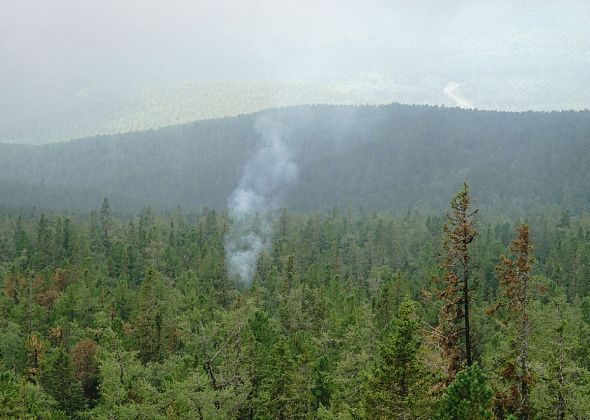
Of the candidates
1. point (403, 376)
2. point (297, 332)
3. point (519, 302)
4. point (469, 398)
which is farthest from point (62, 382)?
point (469, 398)

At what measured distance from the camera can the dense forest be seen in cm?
2734

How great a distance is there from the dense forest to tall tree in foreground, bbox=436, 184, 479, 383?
9cm

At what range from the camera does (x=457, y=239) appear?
2647 centimetres

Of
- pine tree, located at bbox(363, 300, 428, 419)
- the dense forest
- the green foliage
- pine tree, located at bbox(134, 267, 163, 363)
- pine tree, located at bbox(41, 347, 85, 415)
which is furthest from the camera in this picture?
pine tree, located at bbox(134, 267, 163, 363)

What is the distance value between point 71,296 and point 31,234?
236ft

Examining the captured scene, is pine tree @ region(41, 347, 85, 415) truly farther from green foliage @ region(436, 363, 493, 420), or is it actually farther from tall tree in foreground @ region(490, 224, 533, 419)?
green foliage @ region(436, 363, 493, 420)

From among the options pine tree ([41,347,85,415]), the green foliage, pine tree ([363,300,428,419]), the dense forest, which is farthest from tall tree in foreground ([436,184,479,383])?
pine tree ([41,347,85,415])

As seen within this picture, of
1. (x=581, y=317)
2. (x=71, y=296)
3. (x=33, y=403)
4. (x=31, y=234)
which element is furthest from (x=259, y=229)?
(x=33, y=403)

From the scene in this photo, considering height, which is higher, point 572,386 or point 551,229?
point 572,386

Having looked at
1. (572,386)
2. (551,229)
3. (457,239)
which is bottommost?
(551,229)

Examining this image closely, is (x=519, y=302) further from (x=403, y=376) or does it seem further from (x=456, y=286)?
(x=403, y=376)

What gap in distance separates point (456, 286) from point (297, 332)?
111ft

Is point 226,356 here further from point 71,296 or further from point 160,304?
point 71,296

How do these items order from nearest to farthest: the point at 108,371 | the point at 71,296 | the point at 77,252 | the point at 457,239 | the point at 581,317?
the point at 457,239
the point at 108,371
the point at 581,317
the point at 71,296
the point at 77,252
